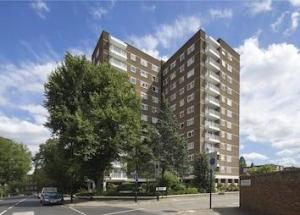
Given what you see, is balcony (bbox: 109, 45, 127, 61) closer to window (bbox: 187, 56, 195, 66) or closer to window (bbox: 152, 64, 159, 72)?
window (bbox: 152, 64, 159, 72)

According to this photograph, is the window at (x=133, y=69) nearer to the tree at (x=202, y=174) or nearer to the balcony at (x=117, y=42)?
the balcony at (x=117, y=42)

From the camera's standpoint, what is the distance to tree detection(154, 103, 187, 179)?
199ft

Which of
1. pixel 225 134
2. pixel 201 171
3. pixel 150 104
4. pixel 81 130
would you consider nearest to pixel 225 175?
pixel 225 134

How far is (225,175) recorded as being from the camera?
91.8 metres

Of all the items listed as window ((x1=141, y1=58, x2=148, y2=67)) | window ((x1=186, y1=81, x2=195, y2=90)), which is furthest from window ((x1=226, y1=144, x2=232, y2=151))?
window ((x1=141, y1=58, x2=148, y2=67))

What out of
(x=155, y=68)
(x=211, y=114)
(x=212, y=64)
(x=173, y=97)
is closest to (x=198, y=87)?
(x=211, y=114)

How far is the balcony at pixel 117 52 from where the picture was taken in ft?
316

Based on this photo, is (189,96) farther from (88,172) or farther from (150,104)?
(88,172)

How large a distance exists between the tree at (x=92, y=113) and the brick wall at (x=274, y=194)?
19.9 m

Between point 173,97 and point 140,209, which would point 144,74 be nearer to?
→ point 173,97

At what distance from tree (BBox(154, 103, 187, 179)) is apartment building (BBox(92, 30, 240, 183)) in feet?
77.4

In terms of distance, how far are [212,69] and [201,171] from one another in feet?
125

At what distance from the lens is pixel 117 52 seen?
97.6 metres

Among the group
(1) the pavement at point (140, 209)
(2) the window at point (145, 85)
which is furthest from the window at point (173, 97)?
(1) the pavement at point (140, 209)
